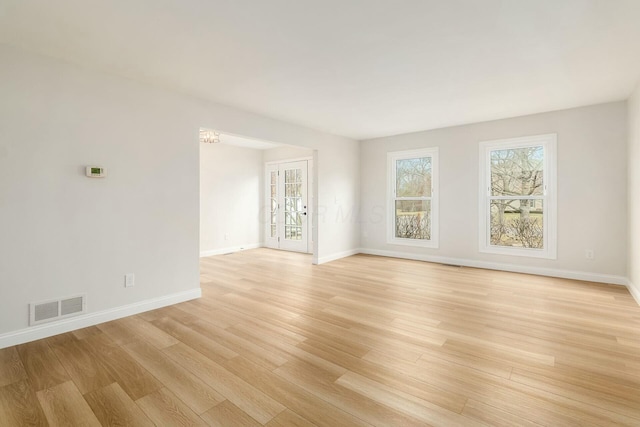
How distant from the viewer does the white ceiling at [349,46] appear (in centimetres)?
209

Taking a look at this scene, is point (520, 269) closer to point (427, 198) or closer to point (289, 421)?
point (427, 198)

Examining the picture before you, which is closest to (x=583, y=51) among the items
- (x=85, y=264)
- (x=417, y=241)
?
(x=417, y=241)

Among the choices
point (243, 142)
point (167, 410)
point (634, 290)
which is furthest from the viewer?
point (243, 142)

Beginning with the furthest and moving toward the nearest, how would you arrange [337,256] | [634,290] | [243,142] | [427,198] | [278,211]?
[278,211], [243,142], [337,256], [427,198], [634,290]

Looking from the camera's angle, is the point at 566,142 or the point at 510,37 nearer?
the point at 510,37

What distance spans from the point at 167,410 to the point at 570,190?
5.54 m

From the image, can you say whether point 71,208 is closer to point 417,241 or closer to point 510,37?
point 510,37

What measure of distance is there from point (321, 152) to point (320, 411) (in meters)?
4.66

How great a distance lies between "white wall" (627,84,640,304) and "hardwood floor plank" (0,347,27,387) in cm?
582

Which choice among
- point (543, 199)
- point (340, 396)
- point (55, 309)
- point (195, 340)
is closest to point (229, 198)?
point (55, 309)

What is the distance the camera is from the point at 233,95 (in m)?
3.70

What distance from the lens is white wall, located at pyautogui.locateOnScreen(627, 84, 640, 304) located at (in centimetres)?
350

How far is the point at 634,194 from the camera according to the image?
12.1ft

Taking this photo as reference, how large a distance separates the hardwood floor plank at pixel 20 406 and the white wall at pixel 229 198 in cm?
473
